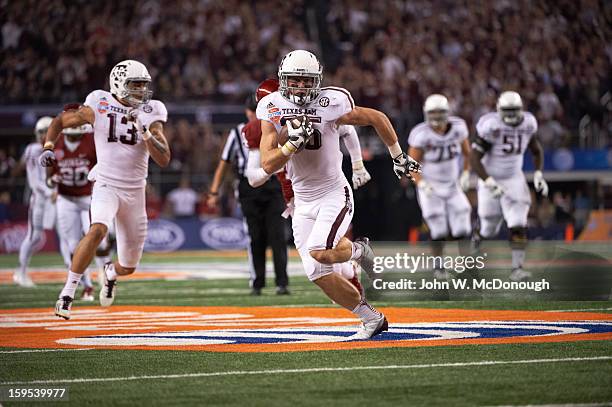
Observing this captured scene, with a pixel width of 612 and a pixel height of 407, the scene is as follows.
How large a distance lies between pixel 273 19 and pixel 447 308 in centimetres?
1673

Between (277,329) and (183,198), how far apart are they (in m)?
14.3

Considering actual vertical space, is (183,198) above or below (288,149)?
below

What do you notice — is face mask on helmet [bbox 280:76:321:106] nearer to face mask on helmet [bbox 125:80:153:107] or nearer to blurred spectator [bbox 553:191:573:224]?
face mask on helmet [bbox 125:80:153:107]

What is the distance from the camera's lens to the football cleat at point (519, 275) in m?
9.96

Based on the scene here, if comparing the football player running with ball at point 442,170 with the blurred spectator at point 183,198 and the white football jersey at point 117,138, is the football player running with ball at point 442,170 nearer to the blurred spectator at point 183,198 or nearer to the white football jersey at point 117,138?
the white football jersey at point 117,138

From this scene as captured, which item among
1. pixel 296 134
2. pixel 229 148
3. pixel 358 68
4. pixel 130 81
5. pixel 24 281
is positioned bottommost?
pixel 24 281

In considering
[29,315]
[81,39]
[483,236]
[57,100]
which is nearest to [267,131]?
[29,315]

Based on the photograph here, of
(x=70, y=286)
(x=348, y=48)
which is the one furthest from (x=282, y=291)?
(x=348, y=48)

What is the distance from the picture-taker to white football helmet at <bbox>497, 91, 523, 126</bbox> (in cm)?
1236

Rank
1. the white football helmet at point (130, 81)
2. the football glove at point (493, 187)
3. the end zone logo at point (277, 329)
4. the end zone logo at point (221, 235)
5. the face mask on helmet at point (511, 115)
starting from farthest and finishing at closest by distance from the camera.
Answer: the end zone logo at point (221, 235) → the face mask on helmet at point (511, 115) → the football glove at point (493, 187) → the white football helmet at point (130, 81) → the end zone logo at point (277, 329)

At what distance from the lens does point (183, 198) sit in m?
22.0

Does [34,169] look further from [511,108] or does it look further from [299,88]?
[299,88]

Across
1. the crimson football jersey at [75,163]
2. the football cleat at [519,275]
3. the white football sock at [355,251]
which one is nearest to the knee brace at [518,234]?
the football cleat at [519,275]

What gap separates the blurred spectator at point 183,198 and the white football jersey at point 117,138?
41.5 ft
